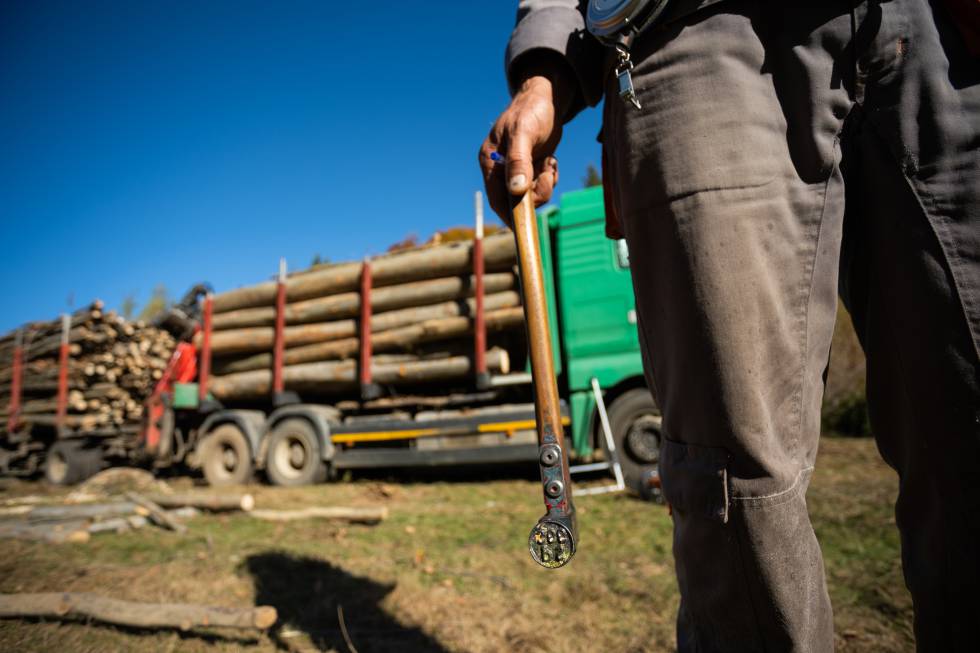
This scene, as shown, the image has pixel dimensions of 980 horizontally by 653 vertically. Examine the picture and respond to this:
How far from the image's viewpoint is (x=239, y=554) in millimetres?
2869

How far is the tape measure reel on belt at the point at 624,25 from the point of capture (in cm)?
92

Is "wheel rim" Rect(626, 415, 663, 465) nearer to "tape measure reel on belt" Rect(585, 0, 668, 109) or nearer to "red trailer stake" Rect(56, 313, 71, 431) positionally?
"tape measure reel on belt" Rect(585, 0, 668, 109)

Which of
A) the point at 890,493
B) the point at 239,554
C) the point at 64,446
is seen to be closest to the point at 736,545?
the point at 239,554

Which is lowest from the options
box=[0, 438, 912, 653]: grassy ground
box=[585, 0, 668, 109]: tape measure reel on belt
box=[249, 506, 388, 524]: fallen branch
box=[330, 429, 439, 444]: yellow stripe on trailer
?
box=[0, 438, 912, 653]: grassy ground

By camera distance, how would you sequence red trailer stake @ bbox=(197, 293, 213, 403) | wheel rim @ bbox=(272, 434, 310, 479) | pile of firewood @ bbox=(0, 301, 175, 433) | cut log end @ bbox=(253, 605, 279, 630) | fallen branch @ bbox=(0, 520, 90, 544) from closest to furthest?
cut log end @ bbox=(253, 605, 279, 630)
fallen branch @ bbox=(0, 520, 90, 544)
wheel rim @ bbox=(272, 434, 310, 479)
red trailer stake @ bbox=(197, 293, 213, 403)
pile of firewood @ bbox=(0, 301, 175, 433)

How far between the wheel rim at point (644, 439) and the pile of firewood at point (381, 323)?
57.0 inches

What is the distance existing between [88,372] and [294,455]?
516 centimetres

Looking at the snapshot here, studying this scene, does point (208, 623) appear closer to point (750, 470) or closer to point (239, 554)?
point (239, 554)

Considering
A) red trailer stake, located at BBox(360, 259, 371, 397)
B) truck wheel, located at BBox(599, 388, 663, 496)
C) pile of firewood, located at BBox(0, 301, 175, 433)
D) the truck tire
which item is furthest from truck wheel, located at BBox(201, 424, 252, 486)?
truck wheel, located at BBox(599, 388, 663, 496)

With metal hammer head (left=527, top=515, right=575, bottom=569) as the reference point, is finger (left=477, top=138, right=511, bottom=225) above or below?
above

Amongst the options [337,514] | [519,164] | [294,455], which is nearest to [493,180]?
[519,164]

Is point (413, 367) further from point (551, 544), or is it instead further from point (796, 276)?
point (796, 276)

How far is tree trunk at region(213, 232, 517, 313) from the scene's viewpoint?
5723 mm

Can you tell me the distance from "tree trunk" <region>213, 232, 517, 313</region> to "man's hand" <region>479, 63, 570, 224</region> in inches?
166
